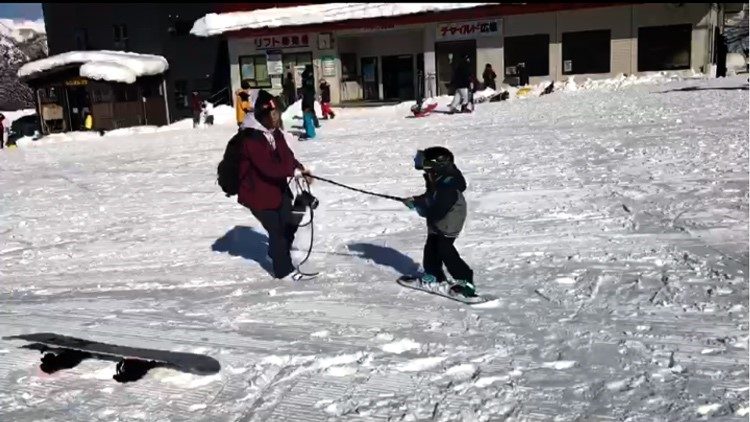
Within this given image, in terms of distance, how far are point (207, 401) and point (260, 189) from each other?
2.20 meters

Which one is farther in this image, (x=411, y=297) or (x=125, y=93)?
(x=125, y=93)

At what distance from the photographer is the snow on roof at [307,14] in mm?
26547

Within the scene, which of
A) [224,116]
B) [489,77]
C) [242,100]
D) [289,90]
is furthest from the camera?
[224,116]

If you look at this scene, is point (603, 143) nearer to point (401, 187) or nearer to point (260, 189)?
point (401, 187)

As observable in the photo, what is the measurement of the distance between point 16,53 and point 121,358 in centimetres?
5849

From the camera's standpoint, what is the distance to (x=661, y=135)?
1172 cm

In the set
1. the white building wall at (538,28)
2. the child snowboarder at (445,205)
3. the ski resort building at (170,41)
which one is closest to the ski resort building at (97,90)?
the ski resort building at (170,41)

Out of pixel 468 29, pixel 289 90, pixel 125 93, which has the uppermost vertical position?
pixel 468 29

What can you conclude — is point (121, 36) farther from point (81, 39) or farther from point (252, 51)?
point (252, 51)

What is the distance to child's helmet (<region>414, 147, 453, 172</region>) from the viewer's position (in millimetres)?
4711

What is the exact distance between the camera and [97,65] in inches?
1166

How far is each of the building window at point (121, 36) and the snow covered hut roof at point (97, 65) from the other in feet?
18.0

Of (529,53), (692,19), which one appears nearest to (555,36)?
(529,53)

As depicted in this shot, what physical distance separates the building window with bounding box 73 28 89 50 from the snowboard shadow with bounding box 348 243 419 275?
3666 centimetres
